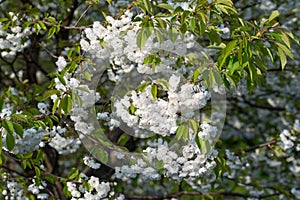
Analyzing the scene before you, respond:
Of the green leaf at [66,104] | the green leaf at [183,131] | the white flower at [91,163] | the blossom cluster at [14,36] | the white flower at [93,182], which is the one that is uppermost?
the blossom cluster at [14,36]

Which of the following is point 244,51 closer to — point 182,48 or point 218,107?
point 182,48

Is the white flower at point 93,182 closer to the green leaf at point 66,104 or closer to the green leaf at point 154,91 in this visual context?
the green leaf at point 66,104

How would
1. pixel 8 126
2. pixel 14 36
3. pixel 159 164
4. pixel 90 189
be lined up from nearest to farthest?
1. pixel 8 126
2. pixel 159 164
3. pixel 90 189
4. pixel 14 36

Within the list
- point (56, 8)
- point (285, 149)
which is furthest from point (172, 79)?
point (56, 8)

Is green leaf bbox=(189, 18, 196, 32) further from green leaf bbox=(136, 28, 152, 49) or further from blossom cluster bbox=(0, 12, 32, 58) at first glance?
blossom cluster bbox=(0, 12, 32, 58)

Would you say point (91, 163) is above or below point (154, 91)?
below

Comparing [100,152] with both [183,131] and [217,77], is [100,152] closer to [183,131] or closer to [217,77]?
[183,131]

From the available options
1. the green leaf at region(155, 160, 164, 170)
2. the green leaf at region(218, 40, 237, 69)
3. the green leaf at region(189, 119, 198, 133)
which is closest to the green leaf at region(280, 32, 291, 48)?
the green leaf at region(218, 40, 237, 69)

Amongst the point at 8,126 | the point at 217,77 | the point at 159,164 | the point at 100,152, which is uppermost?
the point at 8,126

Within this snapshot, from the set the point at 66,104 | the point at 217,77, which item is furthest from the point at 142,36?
the point at 66,104

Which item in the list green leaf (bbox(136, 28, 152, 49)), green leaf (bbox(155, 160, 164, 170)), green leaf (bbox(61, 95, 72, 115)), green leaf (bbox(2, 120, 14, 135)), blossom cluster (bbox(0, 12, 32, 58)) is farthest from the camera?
blossom cluster (bbox(0, 12, 32, 58))

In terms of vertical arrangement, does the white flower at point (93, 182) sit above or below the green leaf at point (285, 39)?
below

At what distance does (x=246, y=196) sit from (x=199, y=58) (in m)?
2.40

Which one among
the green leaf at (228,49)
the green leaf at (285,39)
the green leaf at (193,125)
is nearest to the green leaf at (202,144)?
the green leaf at (193,125)
